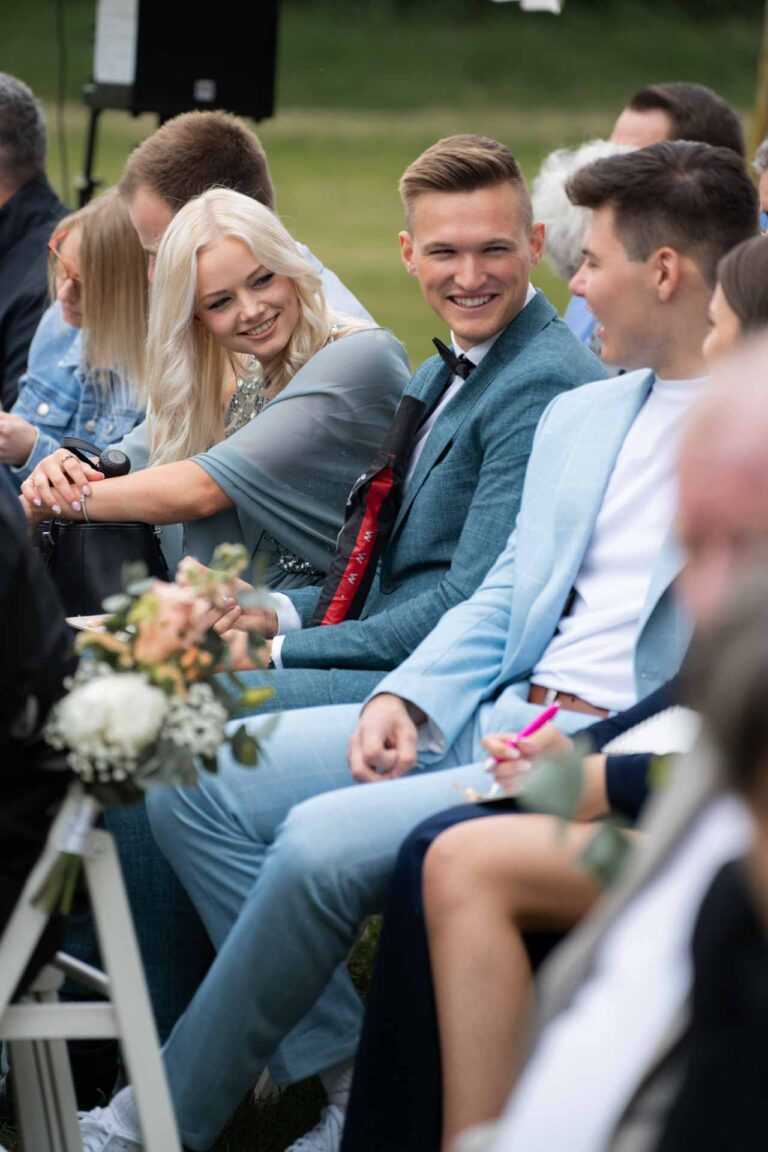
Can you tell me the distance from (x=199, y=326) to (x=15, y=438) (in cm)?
76

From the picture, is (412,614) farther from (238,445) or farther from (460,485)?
(238,445)

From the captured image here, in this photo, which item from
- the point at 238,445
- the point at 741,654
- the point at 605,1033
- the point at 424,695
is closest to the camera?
the point at 741,654

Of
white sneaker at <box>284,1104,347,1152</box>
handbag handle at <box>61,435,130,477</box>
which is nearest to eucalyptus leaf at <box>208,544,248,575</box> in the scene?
white sneaker at <box>284,1104,347,1152</box>

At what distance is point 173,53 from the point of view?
773 centimetres

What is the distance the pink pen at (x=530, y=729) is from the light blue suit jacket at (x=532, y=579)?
0.35ft

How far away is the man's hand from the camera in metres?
2.64

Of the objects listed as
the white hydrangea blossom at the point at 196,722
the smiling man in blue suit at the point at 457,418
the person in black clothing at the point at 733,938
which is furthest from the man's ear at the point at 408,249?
the person in black clothing at the point at 733,938

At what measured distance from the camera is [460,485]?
3.05 m

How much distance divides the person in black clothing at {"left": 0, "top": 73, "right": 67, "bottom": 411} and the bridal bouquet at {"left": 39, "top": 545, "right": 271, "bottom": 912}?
328cm

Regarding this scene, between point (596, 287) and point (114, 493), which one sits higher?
point (596, 287)

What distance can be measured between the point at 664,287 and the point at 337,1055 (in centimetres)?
141

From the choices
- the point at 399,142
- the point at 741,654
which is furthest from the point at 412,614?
the point at 399,142

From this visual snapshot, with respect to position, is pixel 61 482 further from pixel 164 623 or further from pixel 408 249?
pixel 164 623

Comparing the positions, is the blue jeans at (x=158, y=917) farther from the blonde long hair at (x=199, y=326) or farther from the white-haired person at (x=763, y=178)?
the white-haired person at (x=763, y=178)
